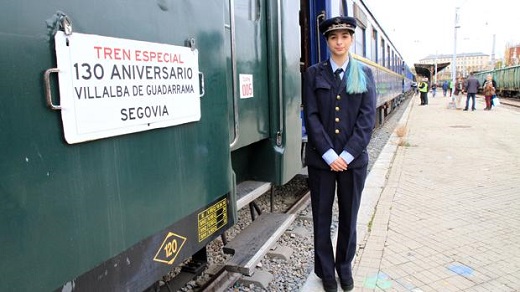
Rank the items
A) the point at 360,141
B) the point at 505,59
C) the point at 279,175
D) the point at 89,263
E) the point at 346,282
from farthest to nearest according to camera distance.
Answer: the point at 505,59 → the point at 279,175 → the point at 346,282 → the point at 360,141 → the point at 89,263

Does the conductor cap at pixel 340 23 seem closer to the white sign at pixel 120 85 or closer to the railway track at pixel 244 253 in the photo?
the white sign at pixel 120 85

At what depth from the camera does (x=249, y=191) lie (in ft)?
11.3

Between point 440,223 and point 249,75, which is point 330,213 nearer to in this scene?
point 249,75

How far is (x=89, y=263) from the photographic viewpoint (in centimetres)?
162

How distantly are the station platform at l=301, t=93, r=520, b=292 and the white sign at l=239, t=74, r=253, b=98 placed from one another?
1497mm

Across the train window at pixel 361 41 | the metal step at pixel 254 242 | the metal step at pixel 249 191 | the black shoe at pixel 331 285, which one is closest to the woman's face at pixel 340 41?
the metal step at pixel 249 191

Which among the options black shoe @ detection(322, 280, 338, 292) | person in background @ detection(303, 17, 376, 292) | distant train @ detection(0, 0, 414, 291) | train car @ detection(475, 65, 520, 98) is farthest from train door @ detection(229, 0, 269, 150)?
train car @ detection(475, 65, 520, 98)

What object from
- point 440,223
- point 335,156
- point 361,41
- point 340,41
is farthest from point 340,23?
point 361,41

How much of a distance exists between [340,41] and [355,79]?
0.87ft

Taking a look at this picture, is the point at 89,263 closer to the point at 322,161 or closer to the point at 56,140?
the point at 56,140

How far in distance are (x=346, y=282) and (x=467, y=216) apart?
2324 mm

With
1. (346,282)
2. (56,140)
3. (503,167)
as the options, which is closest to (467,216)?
(346,282)

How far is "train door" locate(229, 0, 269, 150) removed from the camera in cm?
306

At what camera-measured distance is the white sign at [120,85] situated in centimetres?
150
